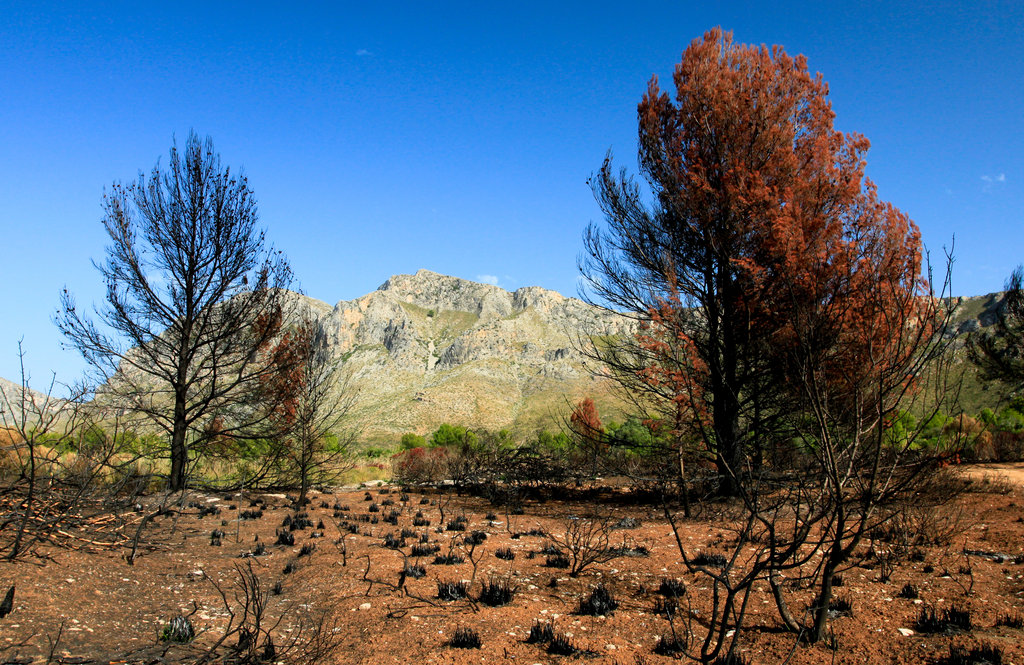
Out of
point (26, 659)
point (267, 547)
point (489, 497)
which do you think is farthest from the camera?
point (489, 497)

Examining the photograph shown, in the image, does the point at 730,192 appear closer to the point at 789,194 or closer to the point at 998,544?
the point at 789,194

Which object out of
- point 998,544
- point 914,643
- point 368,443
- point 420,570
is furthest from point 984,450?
point 368,443

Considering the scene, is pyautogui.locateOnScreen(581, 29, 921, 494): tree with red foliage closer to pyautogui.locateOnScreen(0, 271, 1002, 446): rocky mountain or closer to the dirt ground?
the dirt ground

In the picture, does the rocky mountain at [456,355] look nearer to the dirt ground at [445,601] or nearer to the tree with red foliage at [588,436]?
the tree with red foliage at [588,436]

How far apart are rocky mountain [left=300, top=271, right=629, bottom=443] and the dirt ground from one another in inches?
1754

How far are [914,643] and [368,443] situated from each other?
238 feet

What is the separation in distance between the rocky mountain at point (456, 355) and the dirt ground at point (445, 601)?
4456 cm

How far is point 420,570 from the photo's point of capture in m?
7.16

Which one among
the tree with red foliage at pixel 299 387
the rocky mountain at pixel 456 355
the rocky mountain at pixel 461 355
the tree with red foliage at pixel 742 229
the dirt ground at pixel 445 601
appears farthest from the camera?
the rocky mountain at pixel 456 355

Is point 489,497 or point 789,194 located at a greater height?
point 789,194

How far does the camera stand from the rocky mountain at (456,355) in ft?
282

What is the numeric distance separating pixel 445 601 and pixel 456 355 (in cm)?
12176

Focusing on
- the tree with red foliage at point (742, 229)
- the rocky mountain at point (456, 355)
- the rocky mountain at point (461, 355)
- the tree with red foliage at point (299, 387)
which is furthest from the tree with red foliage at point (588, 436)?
the rocky mountain at point (456, 355)

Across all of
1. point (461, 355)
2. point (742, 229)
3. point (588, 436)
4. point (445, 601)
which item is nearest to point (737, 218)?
point (742, 229)
